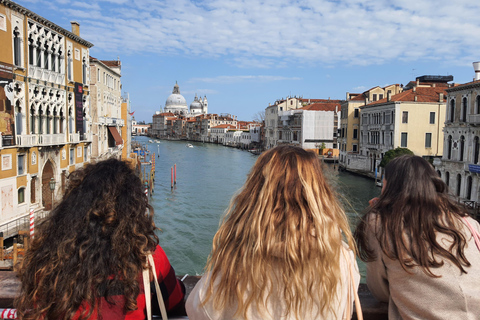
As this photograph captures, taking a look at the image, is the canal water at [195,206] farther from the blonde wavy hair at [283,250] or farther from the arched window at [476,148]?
the arched window at [476,148]

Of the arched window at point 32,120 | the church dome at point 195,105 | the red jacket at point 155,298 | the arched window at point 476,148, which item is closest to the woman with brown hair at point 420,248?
the red jacket at point 155,298

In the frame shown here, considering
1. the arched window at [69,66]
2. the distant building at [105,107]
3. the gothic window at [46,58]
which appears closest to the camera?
the gothic window at [46,58]

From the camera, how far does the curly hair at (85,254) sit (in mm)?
1323

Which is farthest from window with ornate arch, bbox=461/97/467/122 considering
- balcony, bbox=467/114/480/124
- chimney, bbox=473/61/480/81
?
chimney, bbox=473/61/480/81

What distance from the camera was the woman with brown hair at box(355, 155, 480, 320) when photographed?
137cm

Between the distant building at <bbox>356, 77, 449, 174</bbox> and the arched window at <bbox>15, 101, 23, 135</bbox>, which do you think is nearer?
the arched window at <bbox>15, 101, 23, 135</bbox>

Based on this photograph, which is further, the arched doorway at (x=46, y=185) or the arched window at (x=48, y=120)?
the arched window at (x=48, y=120)

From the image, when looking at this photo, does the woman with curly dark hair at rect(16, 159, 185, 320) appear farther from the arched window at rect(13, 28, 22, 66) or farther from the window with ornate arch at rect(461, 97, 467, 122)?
the window with ornate arch at rect(461, 97, 467, 122)

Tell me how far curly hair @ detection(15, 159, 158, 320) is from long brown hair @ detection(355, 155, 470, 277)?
2.65ft

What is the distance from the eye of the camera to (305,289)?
3.86 ft

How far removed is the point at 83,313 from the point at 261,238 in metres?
0.64

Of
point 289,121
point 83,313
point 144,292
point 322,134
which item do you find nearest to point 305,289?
point 144,292

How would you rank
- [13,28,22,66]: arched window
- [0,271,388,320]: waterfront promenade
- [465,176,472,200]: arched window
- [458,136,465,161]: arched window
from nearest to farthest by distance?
[0,271,388,320]: waterfront promenade
[13,28,22,66]: arched window
[465,176,472,200]: arched window
[458,136,465,161]: arched window

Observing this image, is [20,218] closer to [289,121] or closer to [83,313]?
[83,313]
